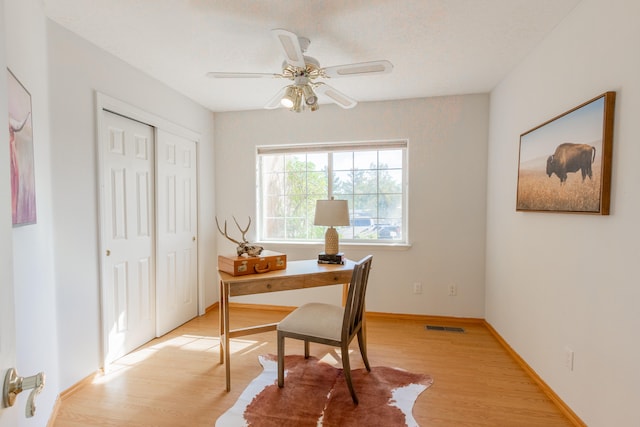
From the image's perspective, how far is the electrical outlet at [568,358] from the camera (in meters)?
1.85

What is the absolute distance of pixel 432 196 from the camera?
3.39 meters

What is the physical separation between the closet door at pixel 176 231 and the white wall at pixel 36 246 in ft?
3.54

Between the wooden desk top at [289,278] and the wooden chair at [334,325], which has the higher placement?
the wooden desk top at [289,278]

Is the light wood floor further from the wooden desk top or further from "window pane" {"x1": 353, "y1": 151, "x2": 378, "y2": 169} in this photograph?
"window pane" {"x1": 353, "y1": 151, "x2": 378, "y2": 169}

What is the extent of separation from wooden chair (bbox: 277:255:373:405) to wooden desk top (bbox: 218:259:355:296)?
0.22m

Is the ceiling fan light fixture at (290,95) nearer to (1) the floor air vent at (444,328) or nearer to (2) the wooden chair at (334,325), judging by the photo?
(2) the wooden chair at (334,325)

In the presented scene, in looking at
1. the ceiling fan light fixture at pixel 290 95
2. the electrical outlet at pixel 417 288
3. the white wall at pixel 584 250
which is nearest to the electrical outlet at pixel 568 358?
the white wall at pixel 584 250

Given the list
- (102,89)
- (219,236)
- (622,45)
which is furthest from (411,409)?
(102,89)

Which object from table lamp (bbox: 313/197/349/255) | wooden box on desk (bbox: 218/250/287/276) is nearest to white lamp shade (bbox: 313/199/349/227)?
table lamp (bbox: 313/197/349/255)

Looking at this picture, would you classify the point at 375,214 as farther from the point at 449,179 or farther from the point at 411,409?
the point at 411,409

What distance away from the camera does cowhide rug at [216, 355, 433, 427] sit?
182cm

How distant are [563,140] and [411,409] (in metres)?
1.92

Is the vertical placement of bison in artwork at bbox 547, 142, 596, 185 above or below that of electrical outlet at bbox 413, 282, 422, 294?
above

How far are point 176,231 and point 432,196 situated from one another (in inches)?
109
